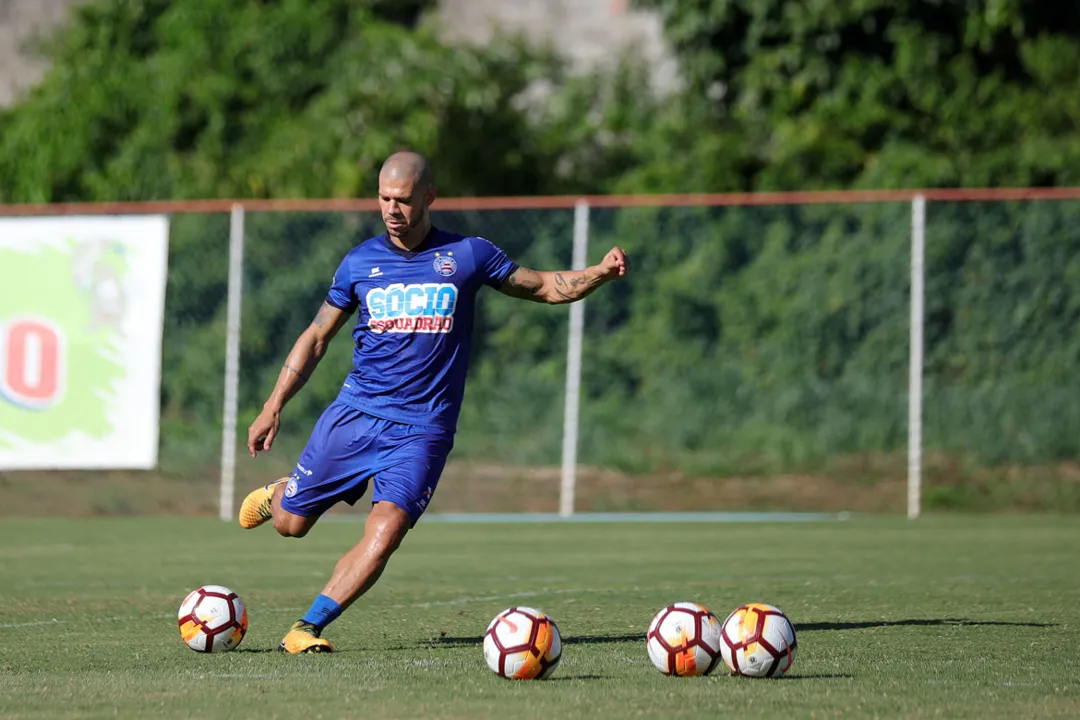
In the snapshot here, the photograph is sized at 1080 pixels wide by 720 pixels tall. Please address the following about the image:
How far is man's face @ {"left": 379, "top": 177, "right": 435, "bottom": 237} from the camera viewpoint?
716 cm

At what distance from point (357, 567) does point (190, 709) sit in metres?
1.62

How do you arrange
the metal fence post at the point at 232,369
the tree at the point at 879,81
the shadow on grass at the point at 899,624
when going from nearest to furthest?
1. the shadow on grass at the point at 899,624
2. the metal fence post at the point at 232,369
3. the tree at the point at 879,81

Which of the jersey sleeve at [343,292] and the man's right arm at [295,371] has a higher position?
the jersey sleeve at [343,292]

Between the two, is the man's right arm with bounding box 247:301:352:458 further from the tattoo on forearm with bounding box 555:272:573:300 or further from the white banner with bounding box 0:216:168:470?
the white banner with bounding box 0:216:168:470

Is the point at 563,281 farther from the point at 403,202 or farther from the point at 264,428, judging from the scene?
the point at 264,428

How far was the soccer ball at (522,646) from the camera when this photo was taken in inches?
235

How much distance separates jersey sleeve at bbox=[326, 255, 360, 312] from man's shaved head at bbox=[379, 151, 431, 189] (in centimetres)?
52

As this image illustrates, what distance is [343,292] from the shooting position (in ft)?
24.8

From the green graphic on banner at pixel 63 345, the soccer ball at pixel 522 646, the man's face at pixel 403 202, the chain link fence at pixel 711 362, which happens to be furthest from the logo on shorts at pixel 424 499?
the green graphic on banner at pixel 63 345

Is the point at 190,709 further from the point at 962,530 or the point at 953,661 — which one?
the point at 962,530

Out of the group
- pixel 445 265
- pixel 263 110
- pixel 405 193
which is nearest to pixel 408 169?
pixel 405 193

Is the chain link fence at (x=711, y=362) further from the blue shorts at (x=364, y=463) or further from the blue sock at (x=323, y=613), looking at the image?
the blue sock at (x=323, y=613)

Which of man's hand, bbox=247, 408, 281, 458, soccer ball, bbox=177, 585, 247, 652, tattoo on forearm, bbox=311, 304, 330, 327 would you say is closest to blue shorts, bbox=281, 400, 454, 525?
man's hand, bbox=247, 408, 281, 458

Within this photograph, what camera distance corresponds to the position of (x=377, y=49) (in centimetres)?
2025
